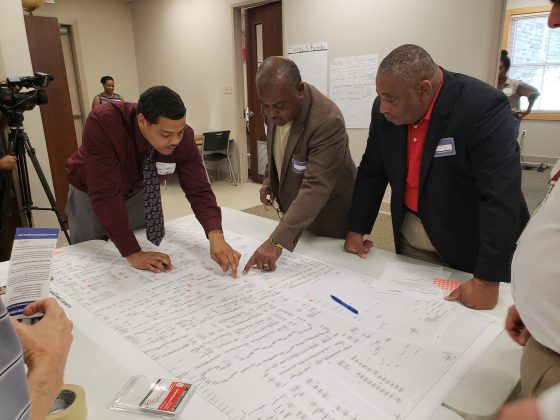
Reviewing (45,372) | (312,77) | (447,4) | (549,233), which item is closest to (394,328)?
(549,233)

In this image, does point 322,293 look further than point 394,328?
Yes

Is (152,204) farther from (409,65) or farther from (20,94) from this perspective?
(20,94)

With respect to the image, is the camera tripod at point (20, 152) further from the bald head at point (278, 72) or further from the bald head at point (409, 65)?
the bald head at point (409, 65)

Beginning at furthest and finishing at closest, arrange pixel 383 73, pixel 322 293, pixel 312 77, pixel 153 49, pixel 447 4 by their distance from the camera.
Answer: pixel 153 49
pixel 312 77
pixel 447 4
pixel 383 73
pixel 322 293

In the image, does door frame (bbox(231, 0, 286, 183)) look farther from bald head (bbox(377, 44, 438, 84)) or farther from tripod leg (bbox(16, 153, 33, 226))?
bald head (bbox(377, 44, 438, 84))

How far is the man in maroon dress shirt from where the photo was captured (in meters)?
1.39

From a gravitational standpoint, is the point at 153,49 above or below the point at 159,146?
above

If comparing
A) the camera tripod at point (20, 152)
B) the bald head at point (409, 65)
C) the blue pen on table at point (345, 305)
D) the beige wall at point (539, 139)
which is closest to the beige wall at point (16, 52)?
the camera tripod at point (20, 152)

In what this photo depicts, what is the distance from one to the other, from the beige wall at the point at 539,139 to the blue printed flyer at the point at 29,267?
7329 mm

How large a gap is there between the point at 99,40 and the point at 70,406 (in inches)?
281

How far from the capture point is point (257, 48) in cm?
538

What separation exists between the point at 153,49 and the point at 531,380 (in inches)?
283

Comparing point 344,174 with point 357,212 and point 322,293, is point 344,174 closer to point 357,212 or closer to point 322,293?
point 357,212

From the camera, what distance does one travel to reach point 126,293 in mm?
1197
